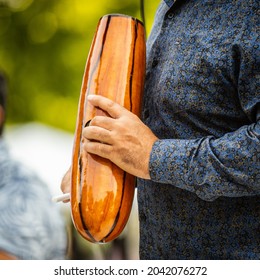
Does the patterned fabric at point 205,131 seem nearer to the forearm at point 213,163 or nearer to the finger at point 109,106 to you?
the forearm at point 213,163

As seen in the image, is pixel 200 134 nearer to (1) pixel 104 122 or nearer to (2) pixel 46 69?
(1) pixel 104 122

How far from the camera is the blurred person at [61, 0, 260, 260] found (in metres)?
1.06

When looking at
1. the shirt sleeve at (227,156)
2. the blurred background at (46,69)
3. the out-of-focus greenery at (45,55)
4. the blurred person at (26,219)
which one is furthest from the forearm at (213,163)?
the out-of-focus greenery at (45,55)

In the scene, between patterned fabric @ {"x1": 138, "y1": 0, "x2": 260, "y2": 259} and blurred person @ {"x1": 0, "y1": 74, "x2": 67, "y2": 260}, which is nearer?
patterned fabric @ {"x1": 138, "y1": 0, "x2": 260, "y2": 259}

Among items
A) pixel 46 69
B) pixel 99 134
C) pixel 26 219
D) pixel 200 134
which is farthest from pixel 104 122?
pixel 46 69

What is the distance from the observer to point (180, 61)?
1172 millimetres

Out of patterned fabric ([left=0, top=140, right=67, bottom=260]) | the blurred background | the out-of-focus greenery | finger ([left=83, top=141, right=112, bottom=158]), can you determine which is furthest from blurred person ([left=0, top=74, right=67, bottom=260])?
finger ([left=83, top=141, right=112, bottom=158])

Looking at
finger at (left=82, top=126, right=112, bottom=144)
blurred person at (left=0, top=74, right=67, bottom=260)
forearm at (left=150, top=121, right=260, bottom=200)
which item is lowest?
blurred person at (left=0, top=74, right=67, bottom=260)

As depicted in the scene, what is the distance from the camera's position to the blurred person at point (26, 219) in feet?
7.08

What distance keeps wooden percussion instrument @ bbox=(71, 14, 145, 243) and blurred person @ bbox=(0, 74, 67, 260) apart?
108cm

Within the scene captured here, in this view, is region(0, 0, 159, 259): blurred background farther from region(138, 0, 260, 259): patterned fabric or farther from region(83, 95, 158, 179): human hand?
region(83, 95, 158, 179): human hand

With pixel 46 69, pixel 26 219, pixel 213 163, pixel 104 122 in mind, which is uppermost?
pixel 46 69

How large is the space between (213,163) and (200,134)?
0.14 metres

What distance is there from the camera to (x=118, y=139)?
110 cm
